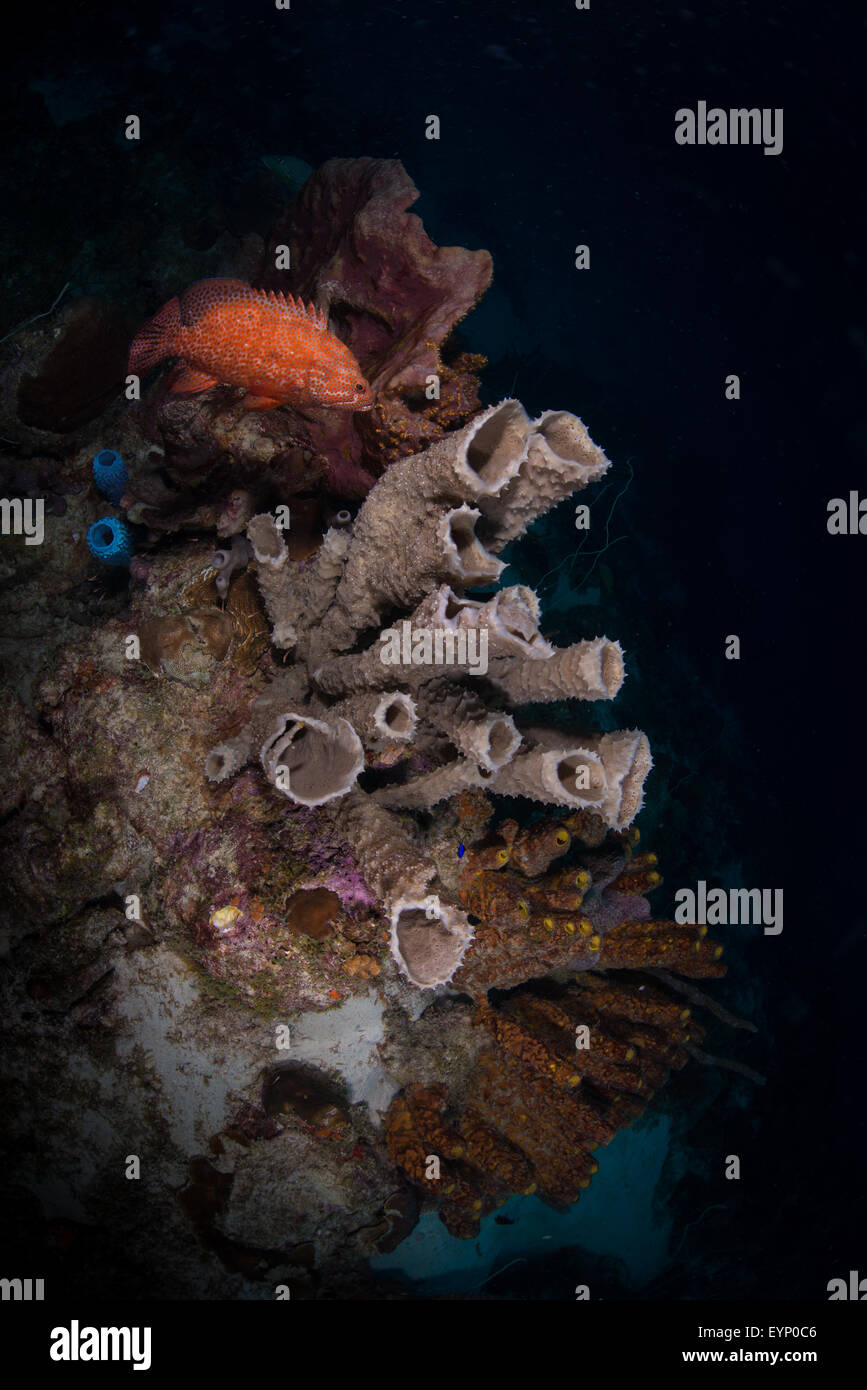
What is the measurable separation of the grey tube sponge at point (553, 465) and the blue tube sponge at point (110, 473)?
2.81 metres

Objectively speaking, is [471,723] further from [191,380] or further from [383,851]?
[191,380]

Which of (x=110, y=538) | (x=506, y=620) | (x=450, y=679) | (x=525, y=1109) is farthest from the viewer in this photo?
(x=525, y=1109)

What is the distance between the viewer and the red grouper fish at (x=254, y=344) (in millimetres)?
3043

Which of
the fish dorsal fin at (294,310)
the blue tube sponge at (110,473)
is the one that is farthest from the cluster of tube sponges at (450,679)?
the blue tube sponge at (110,473)

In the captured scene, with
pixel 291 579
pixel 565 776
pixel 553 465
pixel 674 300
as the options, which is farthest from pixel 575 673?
pixel 674 300

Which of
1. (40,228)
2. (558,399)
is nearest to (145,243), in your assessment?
(40,228)

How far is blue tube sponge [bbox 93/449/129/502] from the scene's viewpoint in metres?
4.08

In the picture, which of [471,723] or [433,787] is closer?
[471,723]

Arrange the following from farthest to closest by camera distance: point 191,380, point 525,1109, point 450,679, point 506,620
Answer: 1. point 525,1109
2. point 191,380
3. point 450,679
4. point 506,620

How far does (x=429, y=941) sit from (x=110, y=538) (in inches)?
127

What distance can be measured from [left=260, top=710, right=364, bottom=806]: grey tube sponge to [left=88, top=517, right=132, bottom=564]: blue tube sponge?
2.32 metres

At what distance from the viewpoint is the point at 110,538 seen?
13.1ft

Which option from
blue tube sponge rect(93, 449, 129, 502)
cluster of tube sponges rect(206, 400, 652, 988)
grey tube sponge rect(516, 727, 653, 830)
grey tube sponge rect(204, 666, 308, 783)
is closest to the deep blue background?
blue tube sponge rect(93, 449, 129, 502)

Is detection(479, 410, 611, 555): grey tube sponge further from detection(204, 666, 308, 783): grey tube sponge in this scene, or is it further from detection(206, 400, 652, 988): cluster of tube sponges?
detection(204, 666, 308, 783): grey tube sponge
